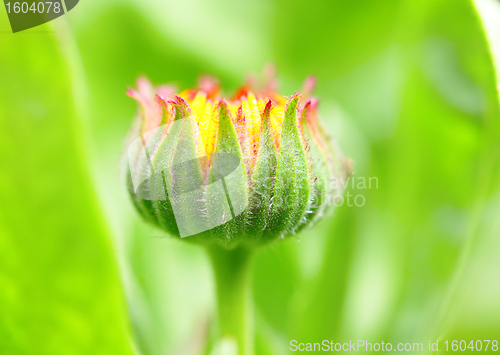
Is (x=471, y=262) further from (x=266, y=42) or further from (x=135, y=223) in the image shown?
(x=266, y=42)

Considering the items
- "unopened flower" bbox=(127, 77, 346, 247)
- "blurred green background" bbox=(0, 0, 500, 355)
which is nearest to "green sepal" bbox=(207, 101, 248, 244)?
"unopened flower" bbox=(127, 77, 346, 247)

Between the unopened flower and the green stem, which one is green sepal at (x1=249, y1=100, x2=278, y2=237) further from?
the green stem

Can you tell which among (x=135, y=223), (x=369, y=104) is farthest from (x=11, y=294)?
(x=369, y=104)

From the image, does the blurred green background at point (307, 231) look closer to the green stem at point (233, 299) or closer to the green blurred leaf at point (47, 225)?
the green blurred leaf at point (47, 225)

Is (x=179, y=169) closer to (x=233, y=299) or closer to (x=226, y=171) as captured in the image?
(x=226, y=171)

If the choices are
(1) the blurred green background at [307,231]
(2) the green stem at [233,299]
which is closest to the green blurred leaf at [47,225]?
(1) the blurred green background at [307,231]
